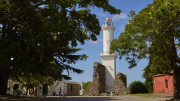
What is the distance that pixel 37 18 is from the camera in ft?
37.4

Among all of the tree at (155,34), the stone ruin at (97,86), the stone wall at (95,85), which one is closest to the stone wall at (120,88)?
the stone ruin at (97,86)

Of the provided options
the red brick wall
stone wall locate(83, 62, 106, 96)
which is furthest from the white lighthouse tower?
the red brick wall

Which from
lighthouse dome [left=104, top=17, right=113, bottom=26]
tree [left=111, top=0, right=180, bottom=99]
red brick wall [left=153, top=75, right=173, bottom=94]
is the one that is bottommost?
red brick wall [left=153, top=75, right=173, bottom=94]

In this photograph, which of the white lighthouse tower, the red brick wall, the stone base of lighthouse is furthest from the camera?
the white lighthouse tower

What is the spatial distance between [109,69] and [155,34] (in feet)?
82.0

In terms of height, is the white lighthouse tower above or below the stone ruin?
above

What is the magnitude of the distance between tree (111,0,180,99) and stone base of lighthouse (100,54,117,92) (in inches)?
800

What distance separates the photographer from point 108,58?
35.8 metres

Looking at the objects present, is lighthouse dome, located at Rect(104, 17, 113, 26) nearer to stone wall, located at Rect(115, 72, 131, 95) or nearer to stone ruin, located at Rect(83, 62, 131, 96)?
stone ruin, located at Rect(83, 62, 131, 96)

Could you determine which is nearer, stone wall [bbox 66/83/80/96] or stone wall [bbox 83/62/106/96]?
stone wall [bbox 83/62/106/96]

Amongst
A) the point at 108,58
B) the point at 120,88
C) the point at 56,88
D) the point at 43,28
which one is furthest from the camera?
the point at 108,58

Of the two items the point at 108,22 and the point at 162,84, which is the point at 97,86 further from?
the point at 108,22

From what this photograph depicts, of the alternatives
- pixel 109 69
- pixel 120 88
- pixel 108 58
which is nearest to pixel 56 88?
pixel 109 69

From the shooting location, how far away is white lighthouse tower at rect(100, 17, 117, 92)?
34616 millimetres
